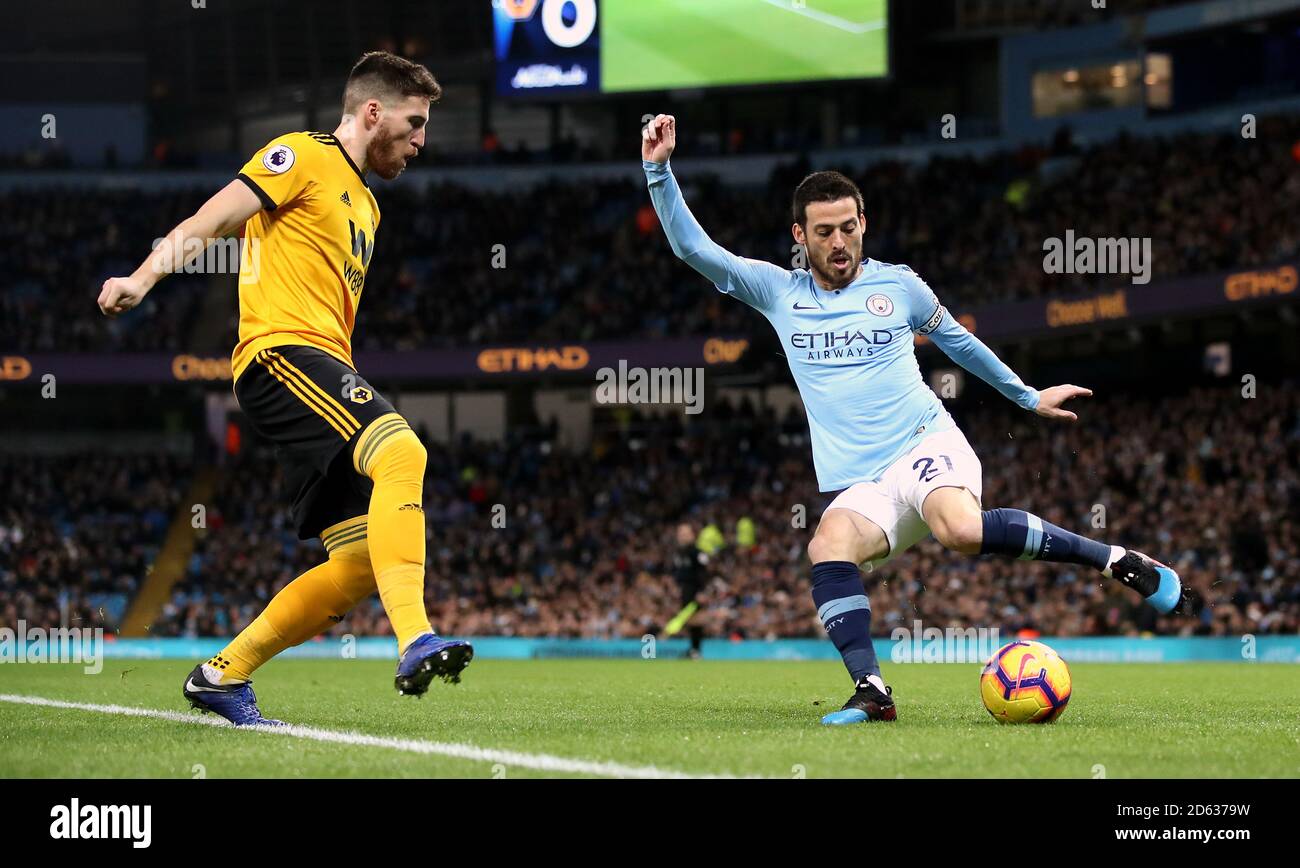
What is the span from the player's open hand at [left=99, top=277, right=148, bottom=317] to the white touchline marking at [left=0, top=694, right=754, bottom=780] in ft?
5.54

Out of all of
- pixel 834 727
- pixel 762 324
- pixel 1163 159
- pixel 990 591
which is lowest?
pixel 990 591

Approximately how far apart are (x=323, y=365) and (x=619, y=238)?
30.2 meters

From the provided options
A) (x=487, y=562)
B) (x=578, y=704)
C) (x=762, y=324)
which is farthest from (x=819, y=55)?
(x=578, y=704)

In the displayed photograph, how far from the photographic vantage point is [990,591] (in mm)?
24688

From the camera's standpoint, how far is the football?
261 inches

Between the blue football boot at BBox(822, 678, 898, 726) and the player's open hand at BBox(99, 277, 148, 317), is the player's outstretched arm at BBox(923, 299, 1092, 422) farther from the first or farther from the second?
the player's open hand at BBox(99, 277, 148, 317)

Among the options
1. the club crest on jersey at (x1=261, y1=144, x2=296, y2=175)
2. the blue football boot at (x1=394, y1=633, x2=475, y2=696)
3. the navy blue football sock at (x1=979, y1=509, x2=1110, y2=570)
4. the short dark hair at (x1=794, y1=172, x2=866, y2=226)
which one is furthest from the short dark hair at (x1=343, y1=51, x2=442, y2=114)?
the navy blue football sock at (x1=979, y1=509, x2=1110, y2=570)

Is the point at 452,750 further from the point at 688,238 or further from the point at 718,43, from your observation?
the point at 718,43

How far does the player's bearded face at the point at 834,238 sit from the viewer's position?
23.9ft

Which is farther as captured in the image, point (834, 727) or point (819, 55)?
point (819, 55)

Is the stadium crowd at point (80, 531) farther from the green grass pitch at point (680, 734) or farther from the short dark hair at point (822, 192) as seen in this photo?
the short dark hair at point (822, 192)

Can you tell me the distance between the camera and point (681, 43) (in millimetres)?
32750
